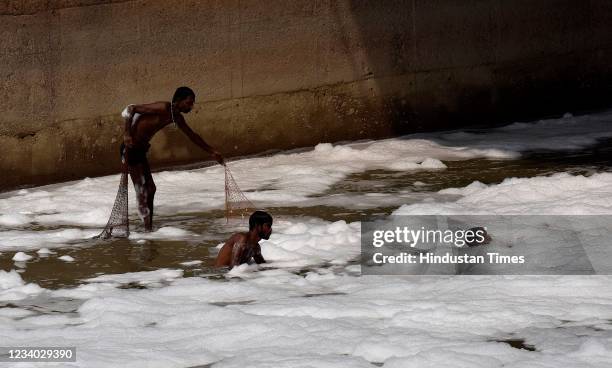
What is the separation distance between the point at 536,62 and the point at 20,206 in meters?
7.27

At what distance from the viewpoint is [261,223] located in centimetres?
1011

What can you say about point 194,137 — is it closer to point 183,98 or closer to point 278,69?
point 183,98

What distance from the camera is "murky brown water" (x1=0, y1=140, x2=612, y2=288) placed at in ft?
34.8

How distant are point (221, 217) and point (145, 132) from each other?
4.04 ft

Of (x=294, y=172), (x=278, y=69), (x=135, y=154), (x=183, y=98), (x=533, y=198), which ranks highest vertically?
(x=278, y=69)

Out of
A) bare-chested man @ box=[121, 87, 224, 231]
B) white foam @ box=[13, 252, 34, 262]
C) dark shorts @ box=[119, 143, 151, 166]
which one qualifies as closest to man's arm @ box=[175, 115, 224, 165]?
bare-chested man @ box=[121, 87, 224, 231]

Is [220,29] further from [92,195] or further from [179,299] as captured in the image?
[179,299]

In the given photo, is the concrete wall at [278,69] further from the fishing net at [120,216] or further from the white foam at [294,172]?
the fishing net at [120,216]

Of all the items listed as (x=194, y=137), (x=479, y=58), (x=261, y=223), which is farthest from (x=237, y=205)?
A: (x=479, y=58)

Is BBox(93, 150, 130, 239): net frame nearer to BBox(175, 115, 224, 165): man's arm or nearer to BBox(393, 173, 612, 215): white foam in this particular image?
BBox(175, 115, 224, 165): man's arm

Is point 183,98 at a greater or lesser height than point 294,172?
greater

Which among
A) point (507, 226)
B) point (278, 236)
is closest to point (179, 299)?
point (278, 236)

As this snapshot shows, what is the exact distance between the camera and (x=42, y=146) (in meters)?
14.1

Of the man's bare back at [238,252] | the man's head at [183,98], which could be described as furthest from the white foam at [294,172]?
the man's bare back at [238,252]
